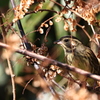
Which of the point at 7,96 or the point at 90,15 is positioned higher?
the point at 90,15

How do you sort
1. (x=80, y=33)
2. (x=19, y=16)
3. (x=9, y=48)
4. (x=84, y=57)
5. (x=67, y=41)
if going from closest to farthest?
(x=9, y=48)
(x=19, y=16)
(x=67, y=41)
(x=84, y=57)
(x=80, y=33)

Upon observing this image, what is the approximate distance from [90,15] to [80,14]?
0.11ft

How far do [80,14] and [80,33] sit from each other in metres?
1.63

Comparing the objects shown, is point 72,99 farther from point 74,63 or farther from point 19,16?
point 74,63

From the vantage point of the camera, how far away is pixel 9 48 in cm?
86

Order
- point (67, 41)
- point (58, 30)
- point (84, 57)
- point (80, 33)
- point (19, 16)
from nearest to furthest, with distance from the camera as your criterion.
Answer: point (19, 16) → point (67, 41) → point (84, 57) → point (58, 30) → point (80, 33)

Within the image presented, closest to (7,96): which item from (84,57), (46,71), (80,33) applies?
(80,33)

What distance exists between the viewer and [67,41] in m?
2.14

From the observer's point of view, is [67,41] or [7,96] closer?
[67,41]

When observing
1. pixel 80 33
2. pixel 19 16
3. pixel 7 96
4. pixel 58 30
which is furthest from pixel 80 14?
pixel 7 96

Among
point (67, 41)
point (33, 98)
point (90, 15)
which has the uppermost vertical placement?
point (90, 15)

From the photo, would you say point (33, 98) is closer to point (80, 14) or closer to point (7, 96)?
point (7, 96)

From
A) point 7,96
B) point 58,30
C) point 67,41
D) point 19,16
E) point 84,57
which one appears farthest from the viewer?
point 7,96

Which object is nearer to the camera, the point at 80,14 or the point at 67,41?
the point at 80,14
